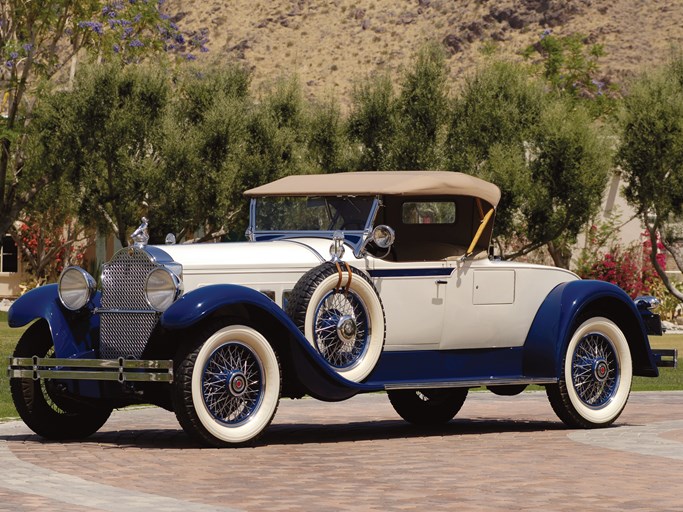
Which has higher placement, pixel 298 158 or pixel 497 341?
pixel 298 158

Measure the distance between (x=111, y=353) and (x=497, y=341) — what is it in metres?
3.02

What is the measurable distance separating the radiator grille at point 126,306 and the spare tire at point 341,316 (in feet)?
3.33

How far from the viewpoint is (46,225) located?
3841cm

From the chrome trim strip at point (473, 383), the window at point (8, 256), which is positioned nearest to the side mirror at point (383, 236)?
the chrome trim strip at point (473, 383)

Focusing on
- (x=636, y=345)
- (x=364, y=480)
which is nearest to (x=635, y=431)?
(x=636, y=345)

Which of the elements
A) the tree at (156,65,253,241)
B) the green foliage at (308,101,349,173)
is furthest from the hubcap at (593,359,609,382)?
the green foliage at (308,101,349,173)

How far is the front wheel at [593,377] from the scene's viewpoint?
37.9 feet

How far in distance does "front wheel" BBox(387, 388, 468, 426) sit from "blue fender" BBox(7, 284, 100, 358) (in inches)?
110

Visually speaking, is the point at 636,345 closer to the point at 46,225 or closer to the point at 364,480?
the point at 364,480

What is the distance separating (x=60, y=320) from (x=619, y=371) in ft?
14.8

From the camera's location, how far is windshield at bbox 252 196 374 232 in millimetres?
11273

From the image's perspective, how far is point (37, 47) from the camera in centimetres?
3083

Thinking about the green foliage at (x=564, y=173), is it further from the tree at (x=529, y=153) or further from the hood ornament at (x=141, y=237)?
the hood ornament at (x=141, y=237)

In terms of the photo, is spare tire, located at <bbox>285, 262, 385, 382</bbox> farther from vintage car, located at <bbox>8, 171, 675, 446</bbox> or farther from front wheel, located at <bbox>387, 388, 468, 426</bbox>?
front wheel, located at <bbox>387, 388, 468, 426</bbox>
